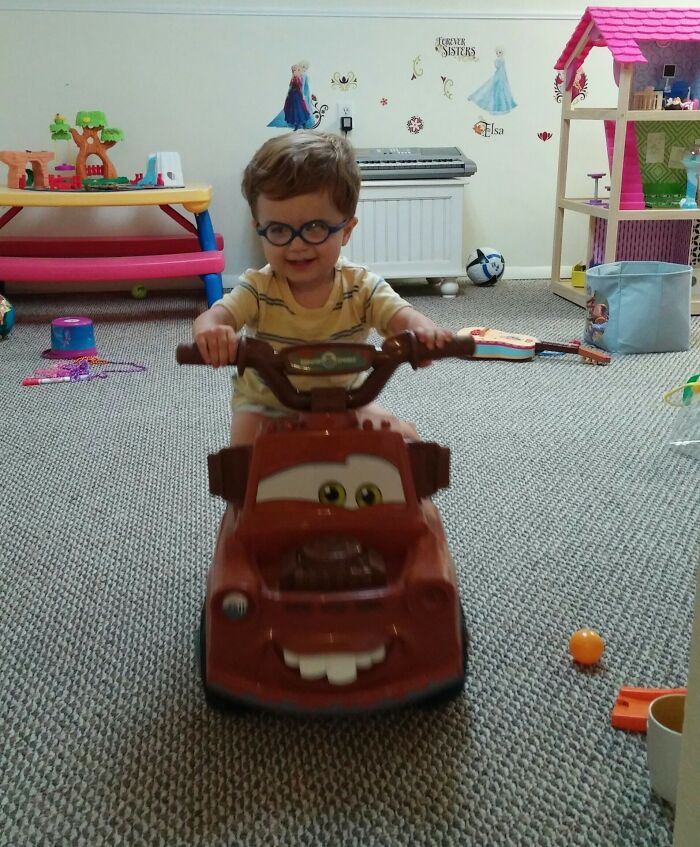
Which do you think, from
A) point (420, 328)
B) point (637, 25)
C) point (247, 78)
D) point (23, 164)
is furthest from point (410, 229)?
point (420, 328)

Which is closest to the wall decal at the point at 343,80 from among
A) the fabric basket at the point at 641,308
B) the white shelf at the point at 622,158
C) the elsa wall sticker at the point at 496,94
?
the elsa wall sticker at the point at 496,94

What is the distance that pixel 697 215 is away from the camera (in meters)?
2.40

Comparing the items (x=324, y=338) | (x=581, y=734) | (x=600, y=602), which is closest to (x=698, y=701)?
(x=581, y=734)

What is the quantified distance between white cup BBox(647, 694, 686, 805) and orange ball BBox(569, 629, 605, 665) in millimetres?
144

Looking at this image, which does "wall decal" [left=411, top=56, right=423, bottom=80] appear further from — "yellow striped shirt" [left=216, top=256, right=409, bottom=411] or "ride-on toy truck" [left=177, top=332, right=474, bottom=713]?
"ride-on toy truck" [left=177, top=332, right=474, bottom=713]

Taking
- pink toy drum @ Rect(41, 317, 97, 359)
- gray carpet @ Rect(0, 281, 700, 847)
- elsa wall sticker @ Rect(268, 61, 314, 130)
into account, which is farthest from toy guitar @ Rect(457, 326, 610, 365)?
elsa wall sticker @ Rect(268, 61, 314, 130)

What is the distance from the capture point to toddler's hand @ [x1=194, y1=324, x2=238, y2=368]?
2.65 ft

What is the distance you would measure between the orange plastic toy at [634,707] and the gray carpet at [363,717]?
0.04 ft

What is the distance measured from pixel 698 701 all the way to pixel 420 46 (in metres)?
2.85

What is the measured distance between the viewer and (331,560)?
0.77 m

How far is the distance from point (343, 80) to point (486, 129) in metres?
0.56

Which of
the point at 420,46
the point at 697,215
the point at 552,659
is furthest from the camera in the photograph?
the point at 420,46

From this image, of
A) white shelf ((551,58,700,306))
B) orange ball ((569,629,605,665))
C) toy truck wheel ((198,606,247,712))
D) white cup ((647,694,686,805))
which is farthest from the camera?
white shelf ((551,58,700,306))

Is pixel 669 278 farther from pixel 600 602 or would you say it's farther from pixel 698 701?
pixel 698 701
